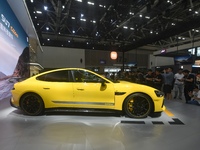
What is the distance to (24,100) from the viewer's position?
3.83m

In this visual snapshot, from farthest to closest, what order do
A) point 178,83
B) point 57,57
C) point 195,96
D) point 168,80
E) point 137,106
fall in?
point 57,57 < point 178,83 < point 168,80 < point 195,96 < point 137,106

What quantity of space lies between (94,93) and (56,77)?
963 mm

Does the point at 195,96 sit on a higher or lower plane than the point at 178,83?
lower

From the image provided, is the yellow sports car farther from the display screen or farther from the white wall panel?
the white wall panel

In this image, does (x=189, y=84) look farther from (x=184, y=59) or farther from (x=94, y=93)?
(x=184, y=59)

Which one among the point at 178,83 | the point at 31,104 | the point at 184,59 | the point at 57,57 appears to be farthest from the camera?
the point at 57,57

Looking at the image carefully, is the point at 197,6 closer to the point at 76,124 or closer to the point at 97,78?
the point at 97,78

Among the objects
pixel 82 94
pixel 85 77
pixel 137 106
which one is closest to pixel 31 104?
pixel 82 94

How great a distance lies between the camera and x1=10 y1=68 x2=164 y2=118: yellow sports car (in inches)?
143

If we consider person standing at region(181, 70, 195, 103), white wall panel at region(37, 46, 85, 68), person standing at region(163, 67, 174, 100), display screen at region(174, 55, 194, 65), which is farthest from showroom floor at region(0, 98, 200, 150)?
white wall panel at region(37, 46, 85, 68)

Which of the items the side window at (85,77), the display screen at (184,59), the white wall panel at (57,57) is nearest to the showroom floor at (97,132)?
the side window at (85,77)

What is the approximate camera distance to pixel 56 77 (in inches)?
152

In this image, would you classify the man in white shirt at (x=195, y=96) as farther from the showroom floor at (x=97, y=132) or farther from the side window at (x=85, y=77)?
the side window at (x=85, y=77)

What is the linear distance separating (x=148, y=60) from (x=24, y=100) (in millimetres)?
21956
